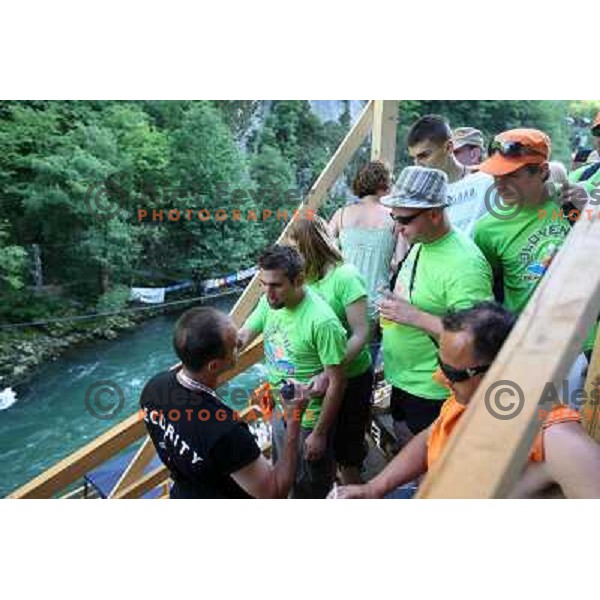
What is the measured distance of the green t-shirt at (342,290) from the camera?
171 centimetres

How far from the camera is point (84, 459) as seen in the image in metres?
1.96

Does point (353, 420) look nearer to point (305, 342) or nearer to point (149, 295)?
point (305, 342)

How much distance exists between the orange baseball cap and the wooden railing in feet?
2.59

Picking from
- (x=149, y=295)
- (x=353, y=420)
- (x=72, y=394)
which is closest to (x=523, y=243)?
(x=353, y=420)

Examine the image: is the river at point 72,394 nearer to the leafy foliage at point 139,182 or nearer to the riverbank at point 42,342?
the riverbank at point 42,342

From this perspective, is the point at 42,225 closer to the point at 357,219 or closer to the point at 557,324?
the point at 357,219

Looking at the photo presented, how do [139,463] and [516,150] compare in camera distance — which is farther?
[139,463]

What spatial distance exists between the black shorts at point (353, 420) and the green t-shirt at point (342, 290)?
0.20 feet

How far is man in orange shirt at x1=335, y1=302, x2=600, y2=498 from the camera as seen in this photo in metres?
0.92

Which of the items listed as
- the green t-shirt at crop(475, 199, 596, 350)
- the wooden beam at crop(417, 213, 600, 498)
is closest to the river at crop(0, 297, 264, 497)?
the green t-shirt at crop(475, 199, 596, 350)

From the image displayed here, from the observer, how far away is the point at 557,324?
61 cm

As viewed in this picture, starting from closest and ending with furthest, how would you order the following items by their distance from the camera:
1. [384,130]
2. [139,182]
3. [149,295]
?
[384,130]
[139,182]
[149,295]

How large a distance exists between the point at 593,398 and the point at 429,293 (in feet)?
1.51

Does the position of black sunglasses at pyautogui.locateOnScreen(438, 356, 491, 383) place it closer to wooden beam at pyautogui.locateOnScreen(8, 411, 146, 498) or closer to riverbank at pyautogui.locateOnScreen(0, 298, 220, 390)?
wooden beam at pyautogui.locateOnScreen(8, 411, 146, 498)
